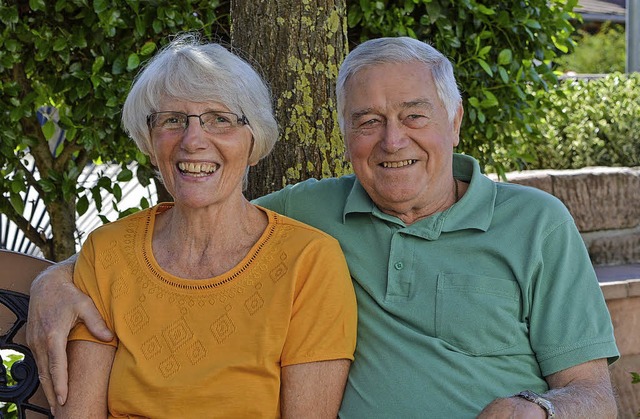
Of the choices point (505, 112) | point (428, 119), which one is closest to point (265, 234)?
point (428, 119)

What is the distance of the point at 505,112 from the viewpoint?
15.0ft

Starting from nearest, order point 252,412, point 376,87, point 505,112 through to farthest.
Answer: point 252,412
point 376,87
point 505,112

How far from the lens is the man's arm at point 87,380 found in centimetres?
274

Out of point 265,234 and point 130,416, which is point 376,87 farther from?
point 130,416

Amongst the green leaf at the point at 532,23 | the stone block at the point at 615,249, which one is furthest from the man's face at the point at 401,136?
the stone block at the point at 615,249

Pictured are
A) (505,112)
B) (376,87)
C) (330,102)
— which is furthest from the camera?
(505,112)

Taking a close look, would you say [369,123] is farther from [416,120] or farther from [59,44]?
[59,44]

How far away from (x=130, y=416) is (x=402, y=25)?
84.8 inches

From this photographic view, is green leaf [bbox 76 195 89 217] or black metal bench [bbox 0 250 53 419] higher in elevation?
green leaf [bbox 76 195 89 217]

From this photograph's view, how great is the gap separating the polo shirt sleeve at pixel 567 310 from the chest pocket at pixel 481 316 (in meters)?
0.06

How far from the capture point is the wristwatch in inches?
98.0

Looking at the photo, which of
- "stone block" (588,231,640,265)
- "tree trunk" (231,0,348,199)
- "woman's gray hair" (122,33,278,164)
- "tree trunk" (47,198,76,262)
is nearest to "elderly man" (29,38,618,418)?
"woman's gray hair" (122,33,278,164)

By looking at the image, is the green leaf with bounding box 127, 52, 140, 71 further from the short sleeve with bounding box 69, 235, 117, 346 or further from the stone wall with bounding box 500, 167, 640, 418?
the stone wall with bounding box 500, 167, 640, 418

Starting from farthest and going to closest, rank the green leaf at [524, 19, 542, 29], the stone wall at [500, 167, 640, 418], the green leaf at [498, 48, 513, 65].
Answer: the stone wall at [500, 167, 640, 418], the green leaf at [524, 19, 542, 29], the green leaf at [498, 48, 513, 65]
